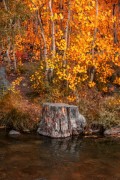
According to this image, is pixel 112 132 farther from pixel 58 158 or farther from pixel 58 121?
pixel 58 158

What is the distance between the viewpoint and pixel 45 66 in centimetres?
2002

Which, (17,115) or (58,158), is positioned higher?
(17,115)

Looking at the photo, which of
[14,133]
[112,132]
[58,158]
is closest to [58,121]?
[14,133]

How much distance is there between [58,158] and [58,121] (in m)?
3.52

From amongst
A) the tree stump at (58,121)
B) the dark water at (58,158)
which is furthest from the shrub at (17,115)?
the dark water at (58,158)

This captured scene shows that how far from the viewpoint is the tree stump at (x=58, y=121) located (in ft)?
49.9

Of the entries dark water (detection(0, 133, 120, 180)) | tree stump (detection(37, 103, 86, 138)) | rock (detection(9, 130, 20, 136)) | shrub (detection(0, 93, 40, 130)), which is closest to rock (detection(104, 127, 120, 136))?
dark water (detection(0, 133, 120, 180))

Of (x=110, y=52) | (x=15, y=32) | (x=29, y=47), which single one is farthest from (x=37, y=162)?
(x=29, y=47)

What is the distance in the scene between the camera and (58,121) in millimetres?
15242

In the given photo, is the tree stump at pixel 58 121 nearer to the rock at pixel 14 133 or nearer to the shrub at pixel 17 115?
the shrub at pixel 17 115

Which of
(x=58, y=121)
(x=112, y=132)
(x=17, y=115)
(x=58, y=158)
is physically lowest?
(x=58, y=158)

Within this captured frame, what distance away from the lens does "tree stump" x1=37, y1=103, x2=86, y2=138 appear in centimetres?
1522

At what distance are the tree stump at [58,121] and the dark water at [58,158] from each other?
56 centimetres

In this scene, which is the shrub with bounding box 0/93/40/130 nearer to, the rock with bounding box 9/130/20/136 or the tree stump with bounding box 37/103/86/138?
the rock with bounding box 9/130/20/136
